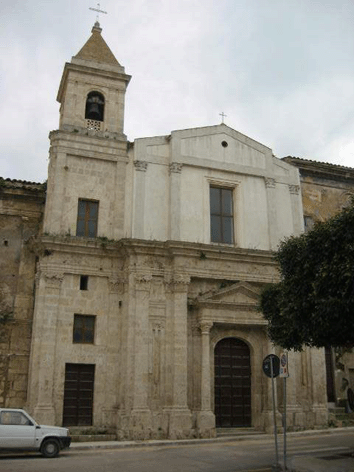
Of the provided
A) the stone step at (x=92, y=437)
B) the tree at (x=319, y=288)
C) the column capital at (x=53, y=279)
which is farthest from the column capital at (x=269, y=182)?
the stone step at (x=92, y=437)

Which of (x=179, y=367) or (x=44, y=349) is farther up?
(x=44, y=349)

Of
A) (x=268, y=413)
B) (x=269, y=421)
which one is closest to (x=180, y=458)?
(x=269, y=421)

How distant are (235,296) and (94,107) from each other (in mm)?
10260

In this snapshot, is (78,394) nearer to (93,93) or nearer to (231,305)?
(231,305)

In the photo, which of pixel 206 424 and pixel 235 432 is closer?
pixel 206 424

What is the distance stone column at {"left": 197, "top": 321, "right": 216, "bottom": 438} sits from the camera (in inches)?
758

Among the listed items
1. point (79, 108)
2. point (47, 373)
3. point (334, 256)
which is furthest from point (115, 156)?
point (334, 256)

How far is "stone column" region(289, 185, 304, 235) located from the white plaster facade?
0.21 feet

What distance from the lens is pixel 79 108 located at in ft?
74.5

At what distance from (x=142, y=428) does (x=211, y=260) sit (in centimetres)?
Answer: 705

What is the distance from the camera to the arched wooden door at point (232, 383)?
20.7 meters

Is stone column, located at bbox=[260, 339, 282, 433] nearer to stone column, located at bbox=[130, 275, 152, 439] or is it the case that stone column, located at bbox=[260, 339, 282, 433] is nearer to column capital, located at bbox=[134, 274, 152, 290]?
stone column, located at bbox=[130, 275, 152, 439]

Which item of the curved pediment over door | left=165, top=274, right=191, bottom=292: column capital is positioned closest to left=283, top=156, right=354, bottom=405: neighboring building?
the curved pediment over door

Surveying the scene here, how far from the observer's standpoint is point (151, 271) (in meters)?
20.5
